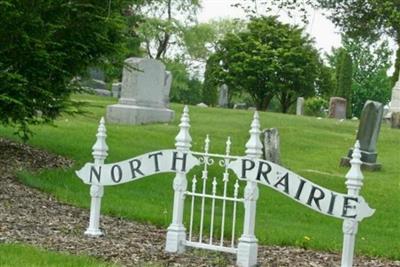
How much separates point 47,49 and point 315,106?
40.7 m

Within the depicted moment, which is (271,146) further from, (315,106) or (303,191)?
A: (315,106)

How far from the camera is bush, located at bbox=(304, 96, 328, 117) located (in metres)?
49.9

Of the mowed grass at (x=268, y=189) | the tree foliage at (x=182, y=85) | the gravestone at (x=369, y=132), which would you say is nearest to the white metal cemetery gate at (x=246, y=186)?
the mowed grass at (x=268, y=189)

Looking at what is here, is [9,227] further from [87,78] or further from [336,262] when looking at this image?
[87,78]

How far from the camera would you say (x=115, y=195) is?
1034cm

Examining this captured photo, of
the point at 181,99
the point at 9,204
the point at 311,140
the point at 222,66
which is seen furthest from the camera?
the point at 181,99

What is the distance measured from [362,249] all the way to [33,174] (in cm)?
509

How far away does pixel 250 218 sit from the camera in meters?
6.79

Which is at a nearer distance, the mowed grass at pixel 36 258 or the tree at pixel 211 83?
the mowed grass at pixel 36 258

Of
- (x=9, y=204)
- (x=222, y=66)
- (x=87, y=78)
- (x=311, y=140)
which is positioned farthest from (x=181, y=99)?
(x=9, y=204)

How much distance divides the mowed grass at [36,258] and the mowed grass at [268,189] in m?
2.27

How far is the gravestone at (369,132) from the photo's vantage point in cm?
1692

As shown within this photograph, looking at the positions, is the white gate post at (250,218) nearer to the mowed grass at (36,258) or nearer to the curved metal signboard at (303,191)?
the curved metal signboard at (303,191)

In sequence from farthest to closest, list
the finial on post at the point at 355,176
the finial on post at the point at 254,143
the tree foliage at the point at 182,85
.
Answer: the tree foliage at the point at 182,85 < the finial on post at the point at 254,143 < the finial on post at the point at 355,176
